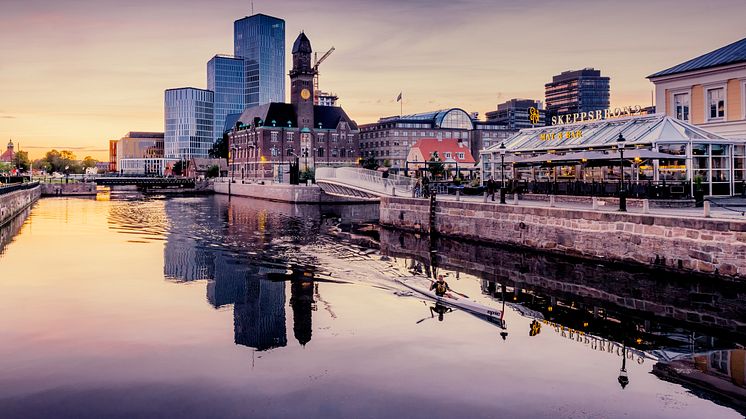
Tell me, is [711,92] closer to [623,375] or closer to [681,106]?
[681,106]

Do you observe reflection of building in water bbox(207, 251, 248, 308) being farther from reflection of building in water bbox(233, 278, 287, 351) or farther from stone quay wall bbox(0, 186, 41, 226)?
stone quay wall bbox(0, 186, 41, 226)

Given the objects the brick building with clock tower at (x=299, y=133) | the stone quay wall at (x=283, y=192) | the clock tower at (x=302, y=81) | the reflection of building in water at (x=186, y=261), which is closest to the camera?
the reflection of building in water at (x=186, y=261)

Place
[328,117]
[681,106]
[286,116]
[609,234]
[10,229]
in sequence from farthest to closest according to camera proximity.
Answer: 1. [328,117]
2. [286,116]
3. [10,229]
4. [681,106]
5. [609,234]

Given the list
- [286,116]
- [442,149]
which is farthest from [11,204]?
[286,116]

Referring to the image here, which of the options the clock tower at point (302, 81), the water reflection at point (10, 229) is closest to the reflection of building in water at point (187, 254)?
the water reflection at point (10, 229)

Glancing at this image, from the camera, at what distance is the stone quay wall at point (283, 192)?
8981 cm

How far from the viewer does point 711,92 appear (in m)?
45.9

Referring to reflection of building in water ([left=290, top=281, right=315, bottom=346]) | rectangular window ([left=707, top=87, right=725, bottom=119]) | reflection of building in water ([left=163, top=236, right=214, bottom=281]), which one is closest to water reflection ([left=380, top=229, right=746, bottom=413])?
reflection of building in water ([left=290, top=281, right=315, bottom=346])

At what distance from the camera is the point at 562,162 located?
45.2 meters

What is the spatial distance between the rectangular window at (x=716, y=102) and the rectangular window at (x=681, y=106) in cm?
201

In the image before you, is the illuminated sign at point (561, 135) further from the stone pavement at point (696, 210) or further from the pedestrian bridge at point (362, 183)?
the pedestrian bridge at point (362, 183)

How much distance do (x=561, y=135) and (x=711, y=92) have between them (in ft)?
35.9

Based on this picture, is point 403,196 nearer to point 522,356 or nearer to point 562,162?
point 562,162

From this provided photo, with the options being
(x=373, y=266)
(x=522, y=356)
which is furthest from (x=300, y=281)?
(x=522, y=356)
